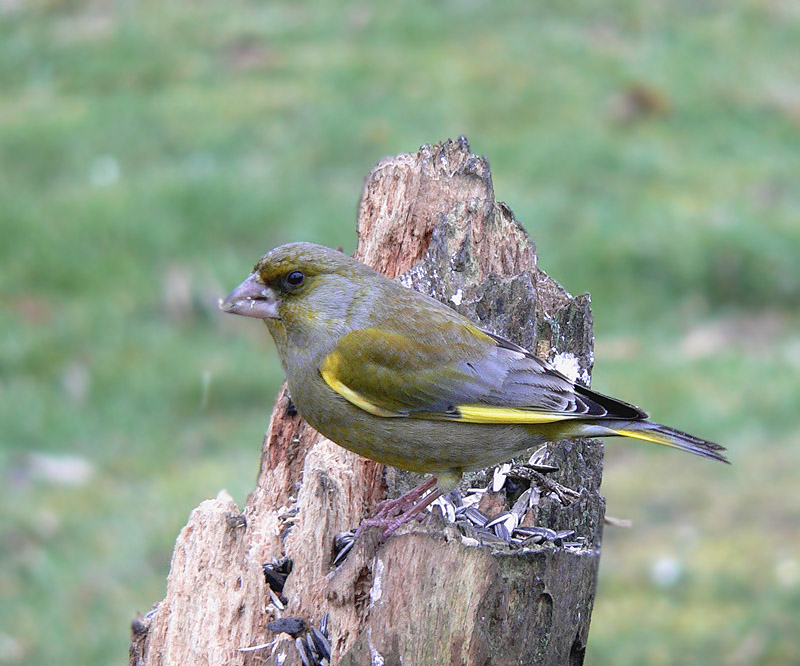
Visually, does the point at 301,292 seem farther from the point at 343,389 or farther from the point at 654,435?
the point at 654,435

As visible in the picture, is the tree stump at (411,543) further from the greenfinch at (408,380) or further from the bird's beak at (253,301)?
the bird's beak at (253,301)

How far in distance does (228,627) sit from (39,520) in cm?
309

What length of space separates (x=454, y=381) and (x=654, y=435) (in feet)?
2.23

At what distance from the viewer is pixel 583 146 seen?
31.5 feet

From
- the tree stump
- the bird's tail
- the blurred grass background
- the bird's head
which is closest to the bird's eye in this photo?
the bird's head

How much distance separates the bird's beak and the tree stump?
21.4 inches

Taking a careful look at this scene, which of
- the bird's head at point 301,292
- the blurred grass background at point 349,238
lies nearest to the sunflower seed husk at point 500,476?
the bird's head at point 301,292

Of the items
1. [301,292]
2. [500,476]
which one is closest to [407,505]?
[500,476]

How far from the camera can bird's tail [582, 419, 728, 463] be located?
3.89m

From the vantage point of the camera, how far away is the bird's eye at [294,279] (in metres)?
4.00

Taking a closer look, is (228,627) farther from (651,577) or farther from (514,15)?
(514,15)

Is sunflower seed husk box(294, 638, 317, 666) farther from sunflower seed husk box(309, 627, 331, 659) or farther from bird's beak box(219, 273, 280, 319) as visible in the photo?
bird's beak box(219, 273, 280, 319)

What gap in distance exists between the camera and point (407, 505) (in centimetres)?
398

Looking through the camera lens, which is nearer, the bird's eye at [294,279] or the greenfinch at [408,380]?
the greenfinch at [408,380]
